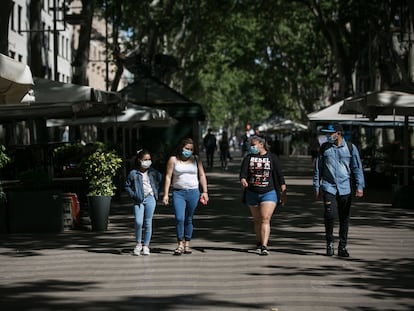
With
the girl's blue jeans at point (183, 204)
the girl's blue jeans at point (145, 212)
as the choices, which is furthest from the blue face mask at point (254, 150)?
the girl's blue jeans at point (145, 212)

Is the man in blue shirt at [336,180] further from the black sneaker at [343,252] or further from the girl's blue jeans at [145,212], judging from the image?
the girl's blue jeans at [145,212]

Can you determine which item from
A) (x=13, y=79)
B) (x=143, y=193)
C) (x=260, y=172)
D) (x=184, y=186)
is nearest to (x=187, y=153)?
(x=184, y=186)

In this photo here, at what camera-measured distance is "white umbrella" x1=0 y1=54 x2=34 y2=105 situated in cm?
958

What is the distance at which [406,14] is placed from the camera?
30.4 metres

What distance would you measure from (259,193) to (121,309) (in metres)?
3.85

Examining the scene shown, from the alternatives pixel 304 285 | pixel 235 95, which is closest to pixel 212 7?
pixel 304 285

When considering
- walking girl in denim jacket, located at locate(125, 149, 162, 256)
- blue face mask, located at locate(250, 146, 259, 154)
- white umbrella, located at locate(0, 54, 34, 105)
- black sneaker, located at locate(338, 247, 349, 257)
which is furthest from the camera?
walking girl in denim jacket, located at locate(125, 149, 162, 256)

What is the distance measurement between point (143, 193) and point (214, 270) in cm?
196

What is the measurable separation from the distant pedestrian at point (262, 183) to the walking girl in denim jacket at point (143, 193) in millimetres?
1138

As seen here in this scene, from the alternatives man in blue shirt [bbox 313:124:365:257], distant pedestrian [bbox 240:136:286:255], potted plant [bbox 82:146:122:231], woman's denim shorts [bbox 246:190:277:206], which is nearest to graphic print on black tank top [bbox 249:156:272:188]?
distant pedestrian [bbox 240:136:286:255]

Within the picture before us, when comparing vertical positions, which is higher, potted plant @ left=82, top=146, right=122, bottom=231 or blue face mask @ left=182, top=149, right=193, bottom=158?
blue face mask @ left=182, top=149, right=193, bottom=158

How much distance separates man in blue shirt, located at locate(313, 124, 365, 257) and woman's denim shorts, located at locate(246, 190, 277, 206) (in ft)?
1.79

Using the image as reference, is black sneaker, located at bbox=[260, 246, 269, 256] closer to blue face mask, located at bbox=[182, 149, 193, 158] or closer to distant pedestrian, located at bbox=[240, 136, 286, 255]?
distant pedestrian, located at bbox=[240, 136, 286, 255]

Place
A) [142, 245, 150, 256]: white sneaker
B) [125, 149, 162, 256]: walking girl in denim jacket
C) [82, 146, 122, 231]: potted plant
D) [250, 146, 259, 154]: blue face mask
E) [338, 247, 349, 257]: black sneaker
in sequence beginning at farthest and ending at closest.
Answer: [82, 146, 122, 231]: potted plant → [125, 149, 162, 256]: walking girl in denim jacket → [250, 146, 259, 154]: blue face mask → [142, 245, 150, 256]: white sneaker → [338, 247, 349, 257]: black sneaker
